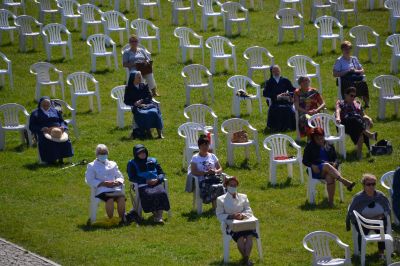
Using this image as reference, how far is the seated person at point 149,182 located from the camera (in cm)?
2152

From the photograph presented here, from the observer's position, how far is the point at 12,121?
27156mm

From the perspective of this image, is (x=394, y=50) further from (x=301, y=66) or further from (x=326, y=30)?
(x=301, y=66)

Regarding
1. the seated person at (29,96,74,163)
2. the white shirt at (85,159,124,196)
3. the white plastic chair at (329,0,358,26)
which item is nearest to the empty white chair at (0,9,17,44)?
the white plastic chair at (329,0,358,26)

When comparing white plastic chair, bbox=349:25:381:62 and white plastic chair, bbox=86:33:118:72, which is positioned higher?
white plastic chair, bbox=86:33:118:72

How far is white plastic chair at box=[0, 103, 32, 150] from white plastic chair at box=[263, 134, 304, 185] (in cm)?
511

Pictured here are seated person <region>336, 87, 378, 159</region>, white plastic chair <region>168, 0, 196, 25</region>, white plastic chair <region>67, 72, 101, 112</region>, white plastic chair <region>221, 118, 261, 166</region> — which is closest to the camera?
white plastic chair <region>221, 118, 261, 166</region>

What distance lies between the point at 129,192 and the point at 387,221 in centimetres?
526

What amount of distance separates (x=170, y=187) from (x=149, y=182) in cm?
217

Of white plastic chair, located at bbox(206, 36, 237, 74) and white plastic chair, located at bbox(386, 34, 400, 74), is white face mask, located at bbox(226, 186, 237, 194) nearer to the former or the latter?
white plastic chair, located at bbox(206, 36, 237, 74)

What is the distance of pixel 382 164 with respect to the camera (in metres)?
24.8

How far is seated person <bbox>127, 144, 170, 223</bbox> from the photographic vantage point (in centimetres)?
2152

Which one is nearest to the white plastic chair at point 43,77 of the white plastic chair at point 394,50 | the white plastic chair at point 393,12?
the white plastic chair at point 394,50

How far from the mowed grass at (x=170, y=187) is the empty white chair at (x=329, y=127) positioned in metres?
0.35

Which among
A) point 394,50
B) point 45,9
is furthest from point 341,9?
point 45,9
